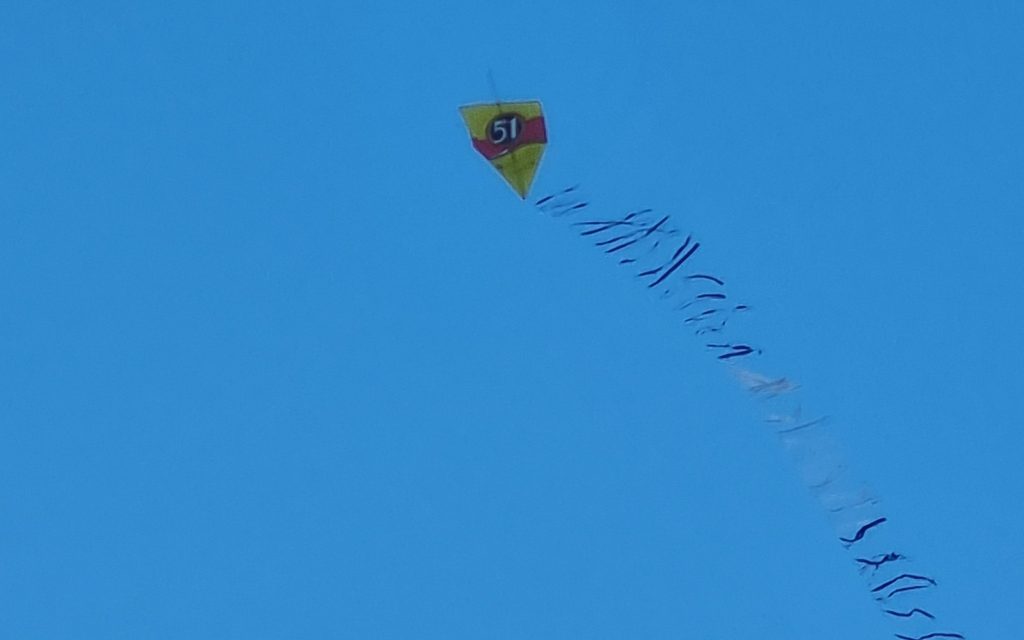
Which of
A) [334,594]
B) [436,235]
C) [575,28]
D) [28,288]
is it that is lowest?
[334,594]

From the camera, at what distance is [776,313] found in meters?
0.68

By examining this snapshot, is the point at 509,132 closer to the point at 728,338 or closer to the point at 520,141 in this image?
the point at 520,141

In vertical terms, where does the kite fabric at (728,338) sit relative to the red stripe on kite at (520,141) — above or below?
below

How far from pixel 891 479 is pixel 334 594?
40 cm

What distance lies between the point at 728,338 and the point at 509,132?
8.2 inches

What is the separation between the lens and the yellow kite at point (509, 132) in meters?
0.67

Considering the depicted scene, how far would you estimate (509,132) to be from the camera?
676 mm

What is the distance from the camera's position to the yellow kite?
674 millimetres

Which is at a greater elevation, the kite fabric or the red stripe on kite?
the red stripe on kite

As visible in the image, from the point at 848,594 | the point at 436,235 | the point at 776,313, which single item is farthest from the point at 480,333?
the point at 848,594

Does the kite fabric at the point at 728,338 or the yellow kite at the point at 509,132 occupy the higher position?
the yellow kite at the point at 509,132

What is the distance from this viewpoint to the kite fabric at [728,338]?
0.68 metres

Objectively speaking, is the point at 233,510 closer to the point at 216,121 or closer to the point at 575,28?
the point at 216,121

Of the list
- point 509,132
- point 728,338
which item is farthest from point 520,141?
point 728,338
